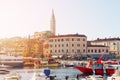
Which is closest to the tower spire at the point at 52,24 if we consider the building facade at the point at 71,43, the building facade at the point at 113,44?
the building facade at the point at 113,44

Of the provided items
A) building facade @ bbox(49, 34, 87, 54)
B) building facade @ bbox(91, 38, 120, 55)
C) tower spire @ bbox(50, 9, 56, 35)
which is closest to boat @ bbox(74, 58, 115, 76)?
building facade @ bbox(49, 34, 87, 54)

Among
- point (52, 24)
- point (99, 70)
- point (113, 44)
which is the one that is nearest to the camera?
point (99, 70)

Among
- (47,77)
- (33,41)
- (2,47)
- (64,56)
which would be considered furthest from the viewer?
(2,47)

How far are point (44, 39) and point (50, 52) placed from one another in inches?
424

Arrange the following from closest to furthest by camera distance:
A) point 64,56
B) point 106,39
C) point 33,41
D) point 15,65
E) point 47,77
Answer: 1. point 47,77
2. point 15,65
3. point 64,56
4. point 33,41
5. point 106,39

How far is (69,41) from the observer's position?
13050 centimetres

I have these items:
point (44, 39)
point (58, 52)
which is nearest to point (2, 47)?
point (44, 39)

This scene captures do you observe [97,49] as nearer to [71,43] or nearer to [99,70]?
[71,43]

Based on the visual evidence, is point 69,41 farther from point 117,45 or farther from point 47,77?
point 47,77

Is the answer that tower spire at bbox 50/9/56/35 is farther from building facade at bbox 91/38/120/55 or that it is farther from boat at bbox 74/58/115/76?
boat at bbox 74/58/115/76

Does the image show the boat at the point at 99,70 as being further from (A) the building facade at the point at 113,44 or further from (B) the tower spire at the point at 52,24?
(B) the tower spire at the point at 52,24

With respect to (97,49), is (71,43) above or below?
above

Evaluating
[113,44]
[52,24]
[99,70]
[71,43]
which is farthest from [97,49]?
[99,70]

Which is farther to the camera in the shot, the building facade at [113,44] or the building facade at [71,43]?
the building facade at [113,44]
